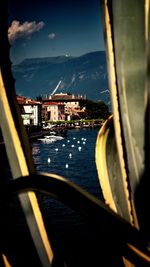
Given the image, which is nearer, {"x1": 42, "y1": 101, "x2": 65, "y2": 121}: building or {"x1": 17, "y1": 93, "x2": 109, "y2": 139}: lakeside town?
{"x1": 17, "y1": 93, "x2": 109, "y2": 139}: lakeside town

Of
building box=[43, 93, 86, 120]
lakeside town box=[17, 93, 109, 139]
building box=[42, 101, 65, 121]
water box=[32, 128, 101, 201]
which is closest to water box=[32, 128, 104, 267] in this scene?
water box=[32, 128, 101, 201]

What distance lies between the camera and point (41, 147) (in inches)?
3221

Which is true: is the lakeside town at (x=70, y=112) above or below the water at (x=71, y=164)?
below

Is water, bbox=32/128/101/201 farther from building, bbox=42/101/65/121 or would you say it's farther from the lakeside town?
building, bbox=42/101/65/121

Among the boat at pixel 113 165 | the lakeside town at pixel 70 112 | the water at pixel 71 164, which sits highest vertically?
the boat at pixel 113 165

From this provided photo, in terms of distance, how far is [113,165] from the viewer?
8.64ft

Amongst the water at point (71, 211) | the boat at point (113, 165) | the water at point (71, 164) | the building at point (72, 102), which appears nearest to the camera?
the boat at point (113, 165)

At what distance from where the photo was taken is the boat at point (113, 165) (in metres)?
1.72

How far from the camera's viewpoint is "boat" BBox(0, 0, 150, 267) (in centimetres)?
172

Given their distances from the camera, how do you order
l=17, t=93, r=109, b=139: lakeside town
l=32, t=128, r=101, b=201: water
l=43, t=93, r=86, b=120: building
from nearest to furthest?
l=32, t=128, r=101, b=201: water
l=17, t=93, r=109, b=139: lakeside town
l=43, t=93, r=86, b=120: building

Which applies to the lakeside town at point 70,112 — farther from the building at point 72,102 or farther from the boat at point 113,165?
the boat at point 113,165

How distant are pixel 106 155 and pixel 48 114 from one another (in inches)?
6171

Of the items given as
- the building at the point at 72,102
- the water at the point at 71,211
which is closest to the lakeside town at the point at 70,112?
the building at the point at 72,102

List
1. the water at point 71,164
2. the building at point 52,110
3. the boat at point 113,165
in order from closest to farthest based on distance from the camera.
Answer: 1. the boat at point 113,165
2. the water at point 71,164
3. the building at point 52,110
